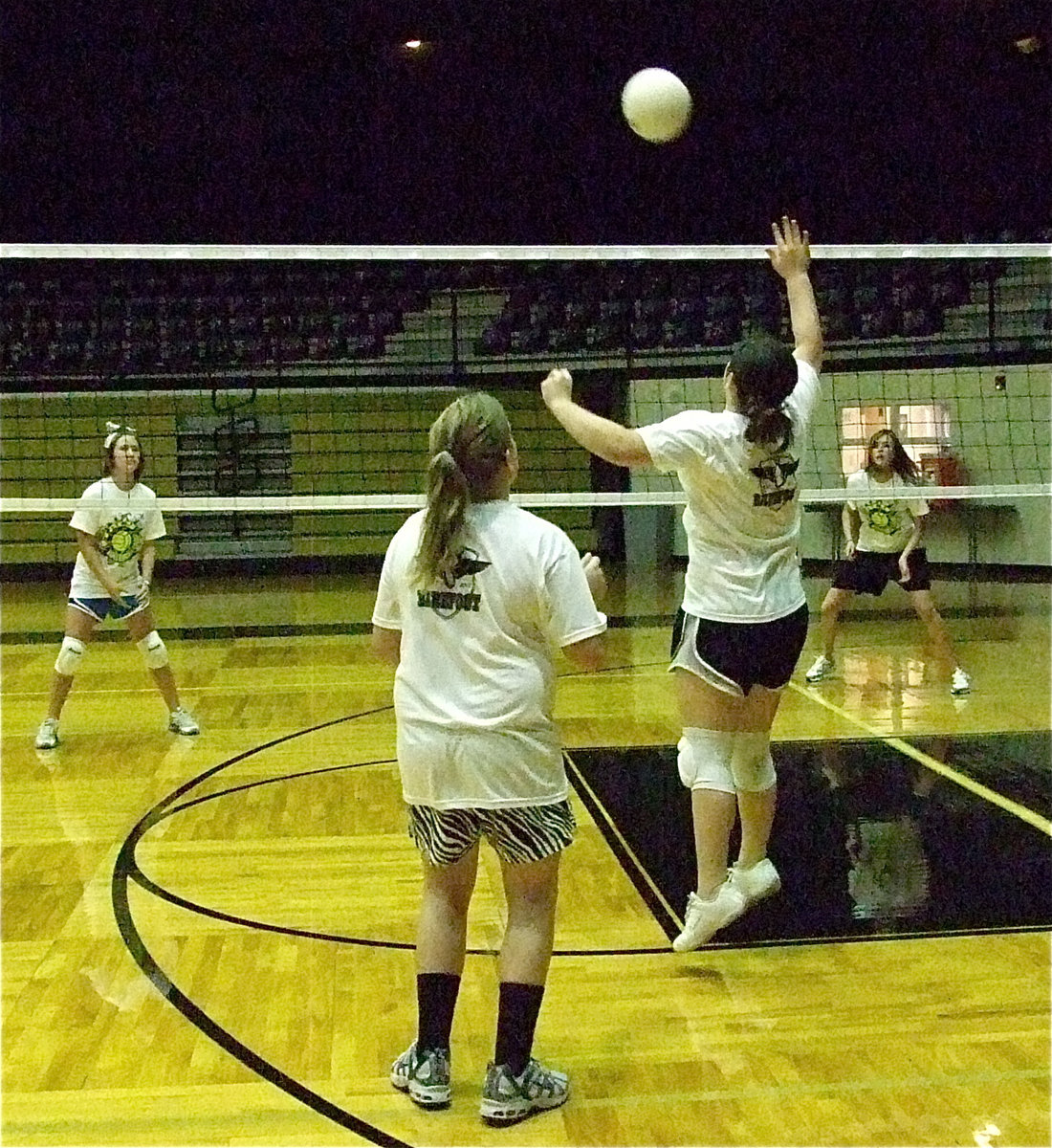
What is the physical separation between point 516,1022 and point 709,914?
0.96 meters

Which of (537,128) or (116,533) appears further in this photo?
(537,128)

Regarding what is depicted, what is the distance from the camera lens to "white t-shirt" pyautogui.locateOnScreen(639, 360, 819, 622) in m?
3.29

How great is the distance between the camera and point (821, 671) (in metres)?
7.76

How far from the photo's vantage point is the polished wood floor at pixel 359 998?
2.70 meters

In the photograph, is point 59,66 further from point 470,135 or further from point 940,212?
point 940,212

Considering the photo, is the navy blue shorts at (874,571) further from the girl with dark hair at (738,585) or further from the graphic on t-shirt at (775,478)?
the graphic on t-shirt at (775,478)

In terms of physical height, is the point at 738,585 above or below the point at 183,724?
above

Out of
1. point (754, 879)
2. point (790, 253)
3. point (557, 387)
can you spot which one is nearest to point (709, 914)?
point (754, 879)

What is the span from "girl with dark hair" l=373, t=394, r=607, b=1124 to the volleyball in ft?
10.1

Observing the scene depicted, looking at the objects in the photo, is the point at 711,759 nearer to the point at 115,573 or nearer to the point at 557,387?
the point at 557,387

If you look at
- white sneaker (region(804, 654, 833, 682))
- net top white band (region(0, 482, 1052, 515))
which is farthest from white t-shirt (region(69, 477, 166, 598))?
white sneaker (region(804, 654, 833, 682))

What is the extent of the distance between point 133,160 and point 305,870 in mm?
13068

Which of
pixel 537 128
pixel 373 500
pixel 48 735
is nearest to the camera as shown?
pixel 373 500

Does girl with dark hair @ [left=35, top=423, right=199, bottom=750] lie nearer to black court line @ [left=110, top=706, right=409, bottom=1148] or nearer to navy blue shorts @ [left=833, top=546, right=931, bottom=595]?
black court line @ [left=110, top=706, right=409, bottom=1148]
